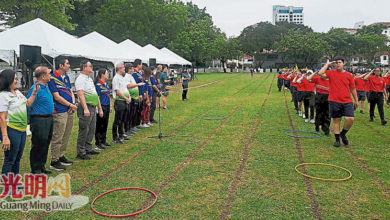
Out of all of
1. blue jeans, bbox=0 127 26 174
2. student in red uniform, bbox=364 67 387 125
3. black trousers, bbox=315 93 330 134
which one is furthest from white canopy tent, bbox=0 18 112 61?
student in red uniform, bbox=364 67 387 125

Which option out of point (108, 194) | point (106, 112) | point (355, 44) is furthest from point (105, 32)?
point (355, 44)

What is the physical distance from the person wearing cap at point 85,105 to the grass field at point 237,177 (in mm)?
433

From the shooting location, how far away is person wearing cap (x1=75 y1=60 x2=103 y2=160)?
18.7 ft

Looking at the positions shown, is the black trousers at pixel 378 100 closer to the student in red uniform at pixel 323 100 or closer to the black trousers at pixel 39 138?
the student in red uniform at pixel 323 100

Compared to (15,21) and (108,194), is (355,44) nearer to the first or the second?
(15,21)

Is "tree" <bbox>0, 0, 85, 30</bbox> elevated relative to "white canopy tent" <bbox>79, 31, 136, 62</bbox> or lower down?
elevated

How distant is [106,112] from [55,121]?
1503 mm

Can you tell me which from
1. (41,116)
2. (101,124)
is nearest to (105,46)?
(101,124)

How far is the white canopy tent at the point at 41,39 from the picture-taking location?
1272 centimetres

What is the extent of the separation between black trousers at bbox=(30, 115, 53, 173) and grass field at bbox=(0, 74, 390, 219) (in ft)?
2.06

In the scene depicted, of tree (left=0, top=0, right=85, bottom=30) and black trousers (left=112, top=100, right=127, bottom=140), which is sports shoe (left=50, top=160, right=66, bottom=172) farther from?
tree (left=0, top=0, right=85, bottom=30)

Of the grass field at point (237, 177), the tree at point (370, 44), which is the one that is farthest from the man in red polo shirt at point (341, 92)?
the tree at point (370, 44)

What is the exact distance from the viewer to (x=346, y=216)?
3.67 meters

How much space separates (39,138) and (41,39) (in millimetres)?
10051
